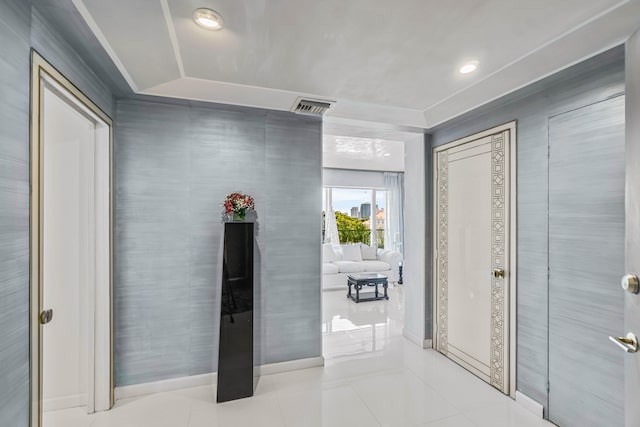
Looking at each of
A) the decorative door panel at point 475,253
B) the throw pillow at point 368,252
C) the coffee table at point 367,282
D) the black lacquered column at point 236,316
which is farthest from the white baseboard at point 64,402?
the throw pillow at point 368,252

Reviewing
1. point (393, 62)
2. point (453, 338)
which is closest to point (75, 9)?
point (393, 62)

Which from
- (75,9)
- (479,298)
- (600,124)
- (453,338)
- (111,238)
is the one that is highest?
(75,9)

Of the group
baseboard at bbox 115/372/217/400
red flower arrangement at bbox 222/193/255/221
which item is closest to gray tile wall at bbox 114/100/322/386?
baseboard at bbox 115/372/217/400

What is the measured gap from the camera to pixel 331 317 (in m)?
4.52

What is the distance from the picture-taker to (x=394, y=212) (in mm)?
7500

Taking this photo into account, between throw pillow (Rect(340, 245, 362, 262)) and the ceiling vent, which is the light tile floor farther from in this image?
throw pillow (Rect(340, 245, 362, 262))

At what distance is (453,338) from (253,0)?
339 centimetres

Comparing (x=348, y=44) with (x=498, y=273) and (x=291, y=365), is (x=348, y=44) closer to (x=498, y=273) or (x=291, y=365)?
(x=498, y=273)

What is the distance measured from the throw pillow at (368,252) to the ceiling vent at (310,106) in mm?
4795

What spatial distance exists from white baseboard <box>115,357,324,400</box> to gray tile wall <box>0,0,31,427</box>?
1.30 m

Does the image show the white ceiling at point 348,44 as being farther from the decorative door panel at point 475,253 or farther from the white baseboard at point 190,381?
the white baseboard at point 190,381

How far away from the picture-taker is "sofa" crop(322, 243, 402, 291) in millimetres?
6227

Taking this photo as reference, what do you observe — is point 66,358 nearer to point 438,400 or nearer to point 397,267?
point 438,400

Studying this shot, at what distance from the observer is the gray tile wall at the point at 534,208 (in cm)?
210
